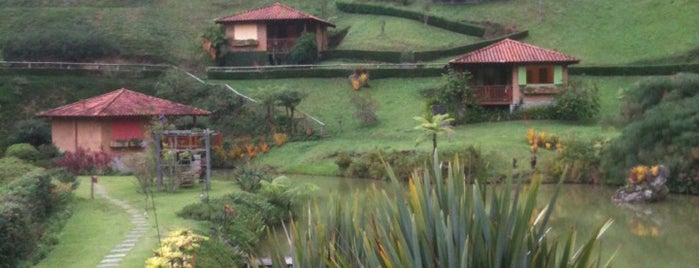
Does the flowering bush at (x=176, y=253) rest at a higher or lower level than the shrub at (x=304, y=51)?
lower

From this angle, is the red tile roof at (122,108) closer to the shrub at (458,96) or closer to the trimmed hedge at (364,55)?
the shrub at (458,96)

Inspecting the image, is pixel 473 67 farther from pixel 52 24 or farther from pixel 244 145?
pixel 52 24

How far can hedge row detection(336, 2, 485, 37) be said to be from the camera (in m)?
55.9

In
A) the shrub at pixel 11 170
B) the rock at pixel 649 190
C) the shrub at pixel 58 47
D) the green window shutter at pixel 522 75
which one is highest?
the shrub at pixel 58 47

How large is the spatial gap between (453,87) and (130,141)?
1508 cm

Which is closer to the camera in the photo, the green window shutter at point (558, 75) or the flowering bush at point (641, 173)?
the flowering bush at point (641, 173)

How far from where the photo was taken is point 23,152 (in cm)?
3703

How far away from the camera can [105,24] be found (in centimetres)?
5944

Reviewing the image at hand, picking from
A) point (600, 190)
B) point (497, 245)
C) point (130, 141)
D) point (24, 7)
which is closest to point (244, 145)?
point (130, 141)

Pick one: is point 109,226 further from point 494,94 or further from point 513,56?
point 513,56

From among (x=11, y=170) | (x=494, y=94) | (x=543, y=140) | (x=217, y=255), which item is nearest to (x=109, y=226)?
(x=217, y=255)

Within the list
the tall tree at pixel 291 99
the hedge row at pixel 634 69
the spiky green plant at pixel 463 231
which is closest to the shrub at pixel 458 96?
the tall tree at pixel 291 99

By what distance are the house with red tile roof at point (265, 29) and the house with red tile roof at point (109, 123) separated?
59.9 ft

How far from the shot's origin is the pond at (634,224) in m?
18.6
